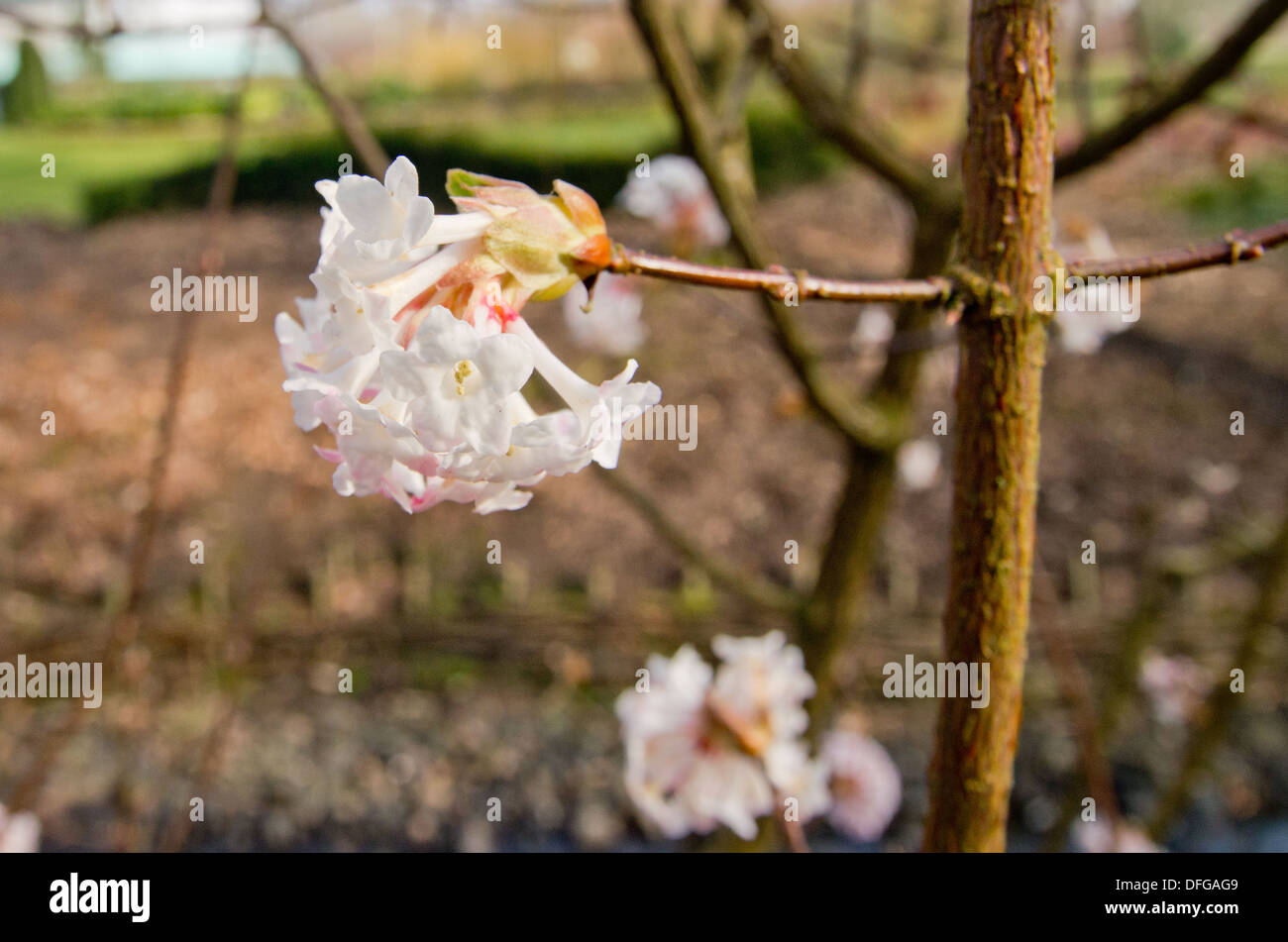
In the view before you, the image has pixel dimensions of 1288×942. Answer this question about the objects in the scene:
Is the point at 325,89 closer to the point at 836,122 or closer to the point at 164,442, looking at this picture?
the point at 164,442

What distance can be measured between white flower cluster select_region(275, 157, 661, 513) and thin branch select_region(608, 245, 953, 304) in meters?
0.03

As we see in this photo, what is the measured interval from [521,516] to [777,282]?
2.82m

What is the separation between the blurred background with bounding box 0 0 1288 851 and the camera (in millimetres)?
1901

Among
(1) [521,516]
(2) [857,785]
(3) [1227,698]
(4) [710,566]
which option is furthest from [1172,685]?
(1) [521,516]

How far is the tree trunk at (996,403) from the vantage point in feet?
1.05

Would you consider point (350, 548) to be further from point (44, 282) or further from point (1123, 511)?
point (44, 282)

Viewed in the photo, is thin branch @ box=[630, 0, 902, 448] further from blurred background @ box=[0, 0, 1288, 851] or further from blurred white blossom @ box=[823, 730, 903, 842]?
blurred white blossom @ box=[823, 730, 903, 842]

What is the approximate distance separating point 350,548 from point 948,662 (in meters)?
2.62

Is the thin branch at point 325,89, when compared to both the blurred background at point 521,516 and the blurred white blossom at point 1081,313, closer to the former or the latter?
the blurred background at point 521,516

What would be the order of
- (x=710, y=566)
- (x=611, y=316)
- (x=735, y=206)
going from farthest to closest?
(x=611, y=316), (x=710, y=566), (x=735, y=206)

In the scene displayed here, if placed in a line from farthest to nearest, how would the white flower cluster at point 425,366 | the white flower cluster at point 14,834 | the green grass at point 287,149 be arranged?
the green grass at point 287,149
the white flower cluster at point 14,834
the white flower cluster at point 425,366

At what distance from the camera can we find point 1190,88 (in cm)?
74

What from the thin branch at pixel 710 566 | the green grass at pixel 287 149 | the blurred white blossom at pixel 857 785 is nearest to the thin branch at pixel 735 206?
the thin branch at pixel 710 566

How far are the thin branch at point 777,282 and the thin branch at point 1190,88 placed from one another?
0.56 metres
